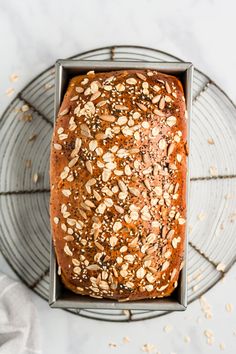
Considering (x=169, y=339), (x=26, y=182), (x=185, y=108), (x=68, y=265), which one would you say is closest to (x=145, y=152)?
(x=185, y=108)

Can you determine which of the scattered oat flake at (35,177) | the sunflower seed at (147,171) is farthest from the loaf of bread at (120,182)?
the scattered oat flake at (35,177)

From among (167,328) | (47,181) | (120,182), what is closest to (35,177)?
(47,181)

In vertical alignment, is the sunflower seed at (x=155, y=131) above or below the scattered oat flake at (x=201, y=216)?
above

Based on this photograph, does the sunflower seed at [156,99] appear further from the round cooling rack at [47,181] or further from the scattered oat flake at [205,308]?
the scattered oat flake at [205,308]

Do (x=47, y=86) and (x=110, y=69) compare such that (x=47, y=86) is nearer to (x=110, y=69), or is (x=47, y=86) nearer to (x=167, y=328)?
(x=110, y=69)

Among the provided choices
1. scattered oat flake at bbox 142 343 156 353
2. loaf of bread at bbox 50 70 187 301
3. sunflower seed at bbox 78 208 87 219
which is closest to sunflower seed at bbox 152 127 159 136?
loaf of bread at bbox 50 70 187 301
